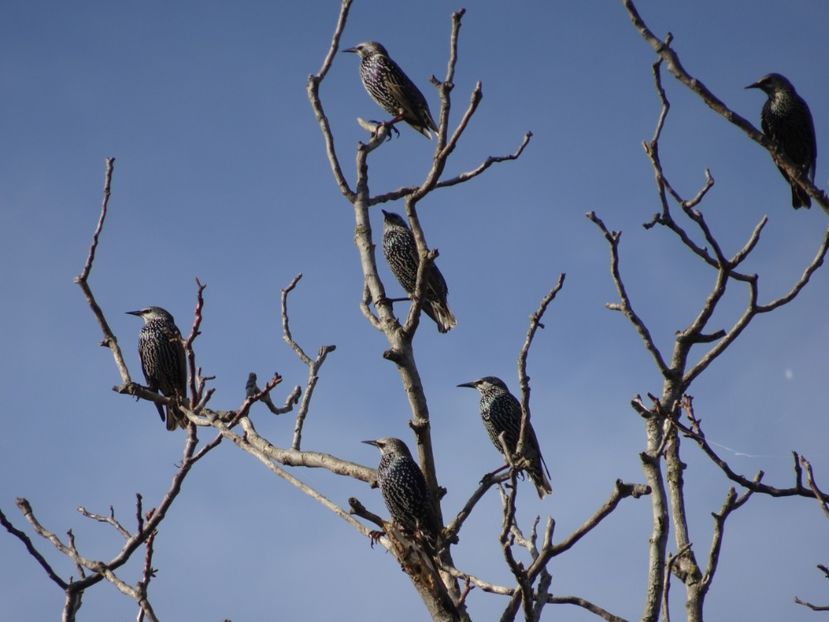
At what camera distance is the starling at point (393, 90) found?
780 cm

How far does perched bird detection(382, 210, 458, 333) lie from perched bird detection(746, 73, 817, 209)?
267 cm

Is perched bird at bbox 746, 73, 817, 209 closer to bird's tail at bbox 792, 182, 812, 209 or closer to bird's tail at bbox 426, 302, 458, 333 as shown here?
bird's tail at bbox 792, 182, 812, 209

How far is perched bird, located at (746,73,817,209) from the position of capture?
262 inches

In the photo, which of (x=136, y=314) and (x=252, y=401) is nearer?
(x=252, y=401)

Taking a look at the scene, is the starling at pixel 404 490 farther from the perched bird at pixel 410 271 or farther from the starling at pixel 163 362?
the perched bird at pixel 410 271

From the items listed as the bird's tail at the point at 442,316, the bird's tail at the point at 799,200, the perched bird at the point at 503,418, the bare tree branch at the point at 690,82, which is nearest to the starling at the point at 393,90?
the bird's tail at the point at 442,316

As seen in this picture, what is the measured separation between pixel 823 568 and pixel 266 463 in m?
2.18

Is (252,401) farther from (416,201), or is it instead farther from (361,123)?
(361,123)

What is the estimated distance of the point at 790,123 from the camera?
670cm

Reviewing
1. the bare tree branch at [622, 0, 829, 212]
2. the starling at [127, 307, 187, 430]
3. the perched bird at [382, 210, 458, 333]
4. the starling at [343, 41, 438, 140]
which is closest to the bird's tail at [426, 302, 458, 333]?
the perched bird at [382, 210, 458, 333]

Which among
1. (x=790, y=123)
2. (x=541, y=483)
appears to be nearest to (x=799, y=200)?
(x=790, y=123)

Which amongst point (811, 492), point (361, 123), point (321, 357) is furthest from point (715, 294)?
point (361, 123)

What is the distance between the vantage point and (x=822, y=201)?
3.45 m

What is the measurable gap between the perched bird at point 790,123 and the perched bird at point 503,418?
2575 millimetres
